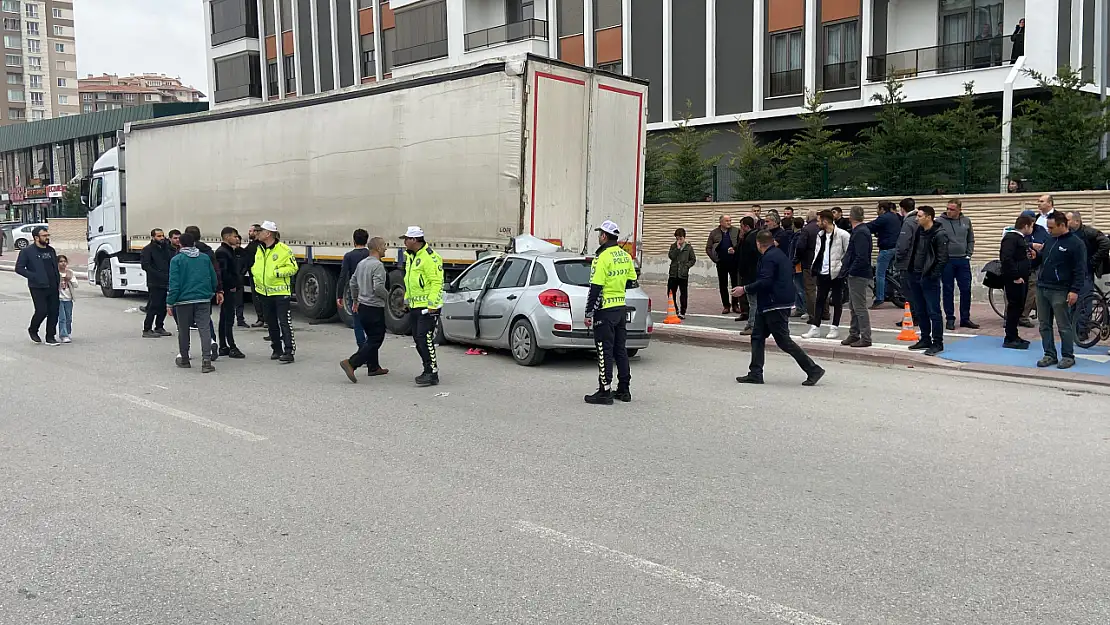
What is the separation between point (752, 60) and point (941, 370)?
→ 19043 millimetres

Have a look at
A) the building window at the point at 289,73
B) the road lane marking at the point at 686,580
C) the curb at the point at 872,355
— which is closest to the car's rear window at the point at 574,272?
the curb at the point at 872,355

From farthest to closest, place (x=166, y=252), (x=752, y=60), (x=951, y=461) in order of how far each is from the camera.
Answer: (x=752, y=60), (x=166, y=252), (x=951, y=461)

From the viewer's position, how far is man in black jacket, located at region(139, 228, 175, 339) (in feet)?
48.2

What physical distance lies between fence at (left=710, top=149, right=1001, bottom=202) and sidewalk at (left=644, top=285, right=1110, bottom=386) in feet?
10.3

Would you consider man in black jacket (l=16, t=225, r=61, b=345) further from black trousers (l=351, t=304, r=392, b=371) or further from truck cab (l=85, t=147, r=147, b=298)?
truck cab (l=85, t=147, r=147, b=298)

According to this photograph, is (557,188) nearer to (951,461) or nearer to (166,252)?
(166,252)

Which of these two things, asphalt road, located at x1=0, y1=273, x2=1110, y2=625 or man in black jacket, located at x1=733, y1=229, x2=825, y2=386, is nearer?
asphalt road, located at x1=0, y1=273, x2=1110, y2=625

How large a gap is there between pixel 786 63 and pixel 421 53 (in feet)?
52.2

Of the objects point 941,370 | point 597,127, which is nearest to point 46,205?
point 597,127

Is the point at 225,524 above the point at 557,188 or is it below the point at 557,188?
below

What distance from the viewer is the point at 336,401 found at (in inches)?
365

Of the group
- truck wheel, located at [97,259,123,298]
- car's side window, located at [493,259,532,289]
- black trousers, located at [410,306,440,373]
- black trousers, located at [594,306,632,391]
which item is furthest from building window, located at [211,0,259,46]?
black trousers, located at [594,306,632,391]

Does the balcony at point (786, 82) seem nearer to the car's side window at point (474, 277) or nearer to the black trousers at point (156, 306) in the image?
the car's side window at point (474, 277)

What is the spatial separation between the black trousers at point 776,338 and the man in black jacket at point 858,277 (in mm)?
2568
